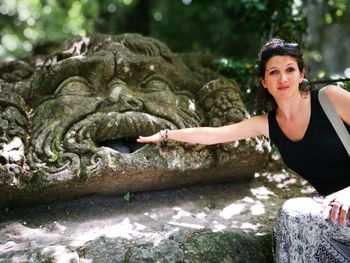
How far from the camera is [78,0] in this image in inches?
458

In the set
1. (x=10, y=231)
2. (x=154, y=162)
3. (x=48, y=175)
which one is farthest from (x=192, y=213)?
(x=10, y=231)

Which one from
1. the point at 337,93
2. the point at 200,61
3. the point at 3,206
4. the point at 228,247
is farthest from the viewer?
the point at 200,61

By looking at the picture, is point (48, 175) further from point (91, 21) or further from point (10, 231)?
point (91, 21)

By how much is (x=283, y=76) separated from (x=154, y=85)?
1.91m

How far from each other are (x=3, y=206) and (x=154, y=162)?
59.4 inches

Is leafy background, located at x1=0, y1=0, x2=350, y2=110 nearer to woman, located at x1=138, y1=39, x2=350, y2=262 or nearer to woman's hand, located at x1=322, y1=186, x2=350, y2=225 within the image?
woman, located at x1=138, y1=39, x2=350, y2=262

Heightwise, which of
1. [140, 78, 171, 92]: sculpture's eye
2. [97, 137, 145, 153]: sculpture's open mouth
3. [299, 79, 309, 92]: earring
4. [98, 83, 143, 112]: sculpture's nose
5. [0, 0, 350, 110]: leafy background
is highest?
[0, 0, 350, 110]: leafy background

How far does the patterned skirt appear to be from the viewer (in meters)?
2.36

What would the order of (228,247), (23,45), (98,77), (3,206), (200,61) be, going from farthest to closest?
(23,45)
(200,61)
(98,77)
(3,206)
(228,247)

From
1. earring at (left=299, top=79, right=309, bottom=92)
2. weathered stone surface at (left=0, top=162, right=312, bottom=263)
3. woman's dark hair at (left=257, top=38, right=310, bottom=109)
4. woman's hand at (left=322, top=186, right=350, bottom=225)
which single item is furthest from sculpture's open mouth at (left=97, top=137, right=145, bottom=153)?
woman's hand at (left=322, top=186, right=350, bottom=225)

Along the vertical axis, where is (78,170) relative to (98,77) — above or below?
below

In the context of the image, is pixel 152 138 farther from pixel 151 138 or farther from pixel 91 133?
pixel 91 133

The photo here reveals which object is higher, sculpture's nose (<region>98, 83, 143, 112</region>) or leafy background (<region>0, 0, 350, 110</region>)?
leafy background (<region>0, 0, 350, 110</region>)

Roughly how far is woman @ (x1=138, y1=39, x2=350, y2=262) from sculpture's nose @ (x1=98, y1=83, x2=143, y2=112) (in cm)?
140
